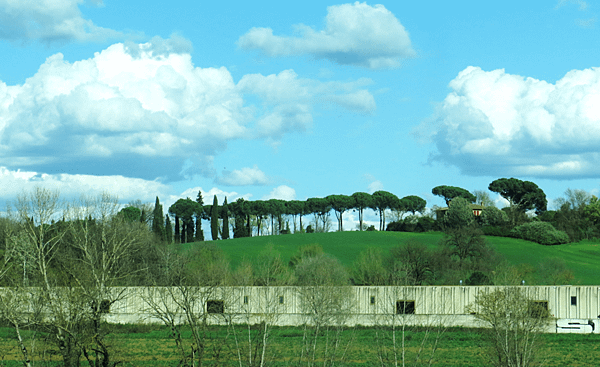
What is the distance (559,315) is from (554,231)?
172ft

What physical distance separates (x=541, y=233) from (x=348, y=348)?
67989 millimetres

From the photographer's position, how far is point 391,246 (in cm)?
8912

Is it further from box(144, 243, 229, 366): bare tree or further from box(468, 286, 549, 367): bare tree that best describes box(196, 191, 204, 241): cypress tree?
box(468, 286, 549, 367): bare tree

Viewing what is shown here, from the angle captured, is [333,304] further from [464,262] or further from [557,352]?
[464,262]

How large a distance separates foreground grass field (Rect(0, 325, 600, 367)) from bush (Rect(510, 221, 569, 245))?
2110 inches

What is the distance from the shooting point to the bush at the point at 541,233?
9156 cm

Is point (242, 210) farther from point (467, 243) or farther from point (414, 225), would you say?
point (467, 243)

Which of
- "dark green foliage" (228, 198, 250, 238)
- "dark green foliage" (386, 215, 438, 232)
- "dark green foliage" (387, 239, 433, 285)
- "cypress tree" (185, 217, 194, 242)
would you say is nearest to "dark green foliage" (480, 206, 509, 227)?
"dark green foliage" (386, 215, 438, 232)

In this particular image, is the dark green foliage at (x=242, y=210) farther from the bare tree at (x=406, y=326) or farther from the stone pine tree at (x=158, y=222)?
the bare tree at (x=406, y=326)

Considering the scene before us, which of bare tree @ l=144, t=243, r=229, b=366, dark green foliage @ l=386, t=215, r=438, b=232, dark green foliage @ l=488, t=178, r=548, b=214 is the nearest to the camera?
bare tree @ l=144, t=243, r=229, b=366

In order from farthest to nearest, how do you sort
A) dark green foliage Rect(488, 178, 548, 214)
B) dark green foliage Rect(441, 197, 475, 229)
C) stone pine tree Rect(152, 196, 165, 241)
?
dark green foliage Rect(488, 178, 548, 214) < dark green foliage Rect(441, 197, 475, 229) < stone pine tree Rect(152, 196, 165, 241)

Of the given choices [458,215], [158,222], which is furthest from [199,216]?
[458,215]

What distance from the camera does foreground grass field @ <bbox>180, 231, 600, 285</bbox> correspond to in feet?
254

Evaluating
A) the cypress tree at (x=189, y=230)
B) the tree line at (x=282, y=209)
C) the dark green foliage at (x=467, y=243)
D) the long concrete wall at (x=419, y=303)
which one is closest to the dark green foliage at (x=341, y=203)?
the tree line at (x=282, y=209)
